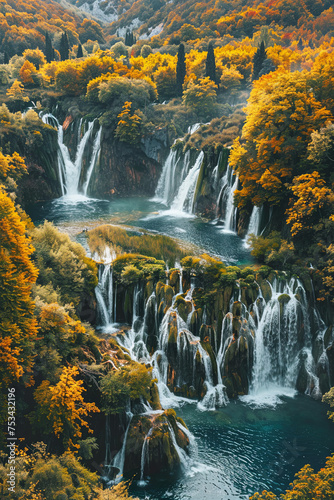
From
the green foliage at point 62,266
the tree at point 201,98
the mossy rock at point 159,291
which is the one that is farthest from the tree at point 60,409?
the tree at point 201,98

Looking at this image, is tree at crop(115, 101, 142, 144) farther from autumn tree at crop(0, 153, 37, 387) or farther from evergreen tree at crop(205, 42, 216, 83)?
autumn tree at crop(0, 153, 37, 387)

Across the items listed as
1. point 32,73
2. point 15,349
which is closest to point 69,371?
point 15,349

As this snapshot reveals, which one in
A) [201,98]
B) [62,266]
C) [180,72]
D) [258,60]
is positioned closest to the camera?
[62,266]

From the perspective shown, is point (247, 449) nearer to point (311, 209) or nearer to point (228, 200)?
point (311, 209)

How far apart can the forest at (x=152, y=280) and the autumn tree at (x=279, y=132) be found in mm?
173

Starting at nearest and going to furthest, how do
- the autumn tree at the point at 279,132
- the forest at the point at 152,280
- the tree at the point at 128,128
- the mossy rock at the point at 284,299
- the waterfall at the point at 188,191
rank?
the forest at the point at 152,280 → the mossy rock at the point at 284,299 → the autumn tree at the point at 279,132 → the waterfall at the point at 188,191 → the tree at the point at 128,128

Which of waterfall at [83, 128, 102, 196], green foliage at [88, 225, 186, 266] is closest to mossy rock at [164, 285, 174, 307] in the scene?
green foliage at [88, 225, 186, 266]

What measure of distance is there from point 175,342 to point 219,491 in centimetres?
957

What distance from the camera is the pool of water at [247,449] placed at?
61.9 ft

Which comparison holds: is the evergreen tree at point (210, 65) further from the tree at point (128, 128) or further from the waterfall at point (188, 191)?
the waterfall at point (188, 191)

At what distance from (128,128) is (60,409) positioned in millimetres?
47873

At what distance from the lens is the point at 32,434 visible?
16969 millimetres

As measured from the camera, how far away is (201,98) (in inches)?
2437

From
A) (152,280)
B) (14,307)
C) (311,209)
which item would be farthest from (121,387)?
(311,209)
